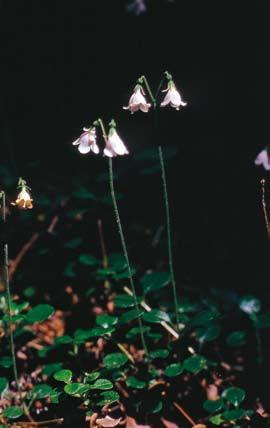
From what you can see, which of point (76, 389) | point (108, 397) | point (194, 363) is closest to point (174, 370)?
point (194, 363)

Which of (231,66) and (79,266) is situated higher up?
(231,66)

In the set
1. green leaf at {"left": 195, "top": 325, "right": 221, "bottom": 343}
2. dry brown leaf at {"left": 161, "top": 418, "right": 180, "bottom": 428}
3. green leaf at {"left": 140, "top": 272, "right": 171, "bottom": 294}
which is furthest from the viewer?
green leaf at {"left": 140, "top": 272, "right": 171, "bottom": 294}

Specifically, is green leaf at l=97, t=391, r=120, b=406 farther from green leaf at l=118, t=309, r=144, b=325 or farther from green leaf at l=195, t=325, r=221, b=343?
green leaf at l=195, t=325, r=221, b=343

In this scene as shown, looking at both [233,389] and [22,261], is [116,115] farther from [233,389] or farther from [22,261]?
[233,389]

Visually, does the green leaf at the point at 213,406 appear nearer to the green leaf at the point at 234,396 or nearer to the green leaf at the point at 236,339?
the green leaf at the point at 234,396

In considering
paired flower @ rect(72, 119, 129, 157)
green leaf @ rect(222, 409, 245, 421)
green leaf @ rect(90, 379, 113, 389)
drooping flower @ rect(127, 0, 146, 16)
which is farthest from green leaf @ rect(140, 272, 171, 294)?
drooping flower @ rect(127, 0, 146, 16)

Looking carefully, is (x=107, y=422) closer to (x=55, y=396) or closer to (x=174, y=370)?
(x=55, y=396)

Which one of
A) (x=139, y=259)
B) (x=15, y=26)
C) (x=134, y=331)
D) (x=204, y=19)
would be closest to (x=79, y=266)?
(x=139, y=259)
